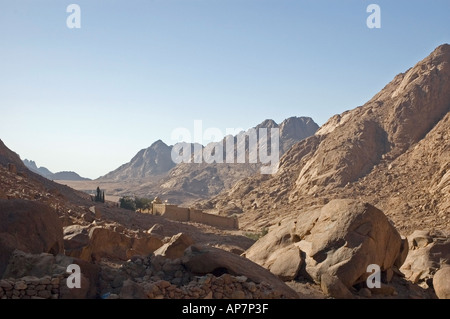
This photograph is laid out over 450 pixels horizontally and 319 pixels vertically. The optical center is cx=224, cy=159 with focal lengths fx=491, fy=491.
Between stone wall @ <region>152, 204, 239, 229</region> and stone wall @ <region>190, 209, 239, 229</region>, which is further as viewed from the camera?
stone wall @ <region>190, 209, 239, 229</region>

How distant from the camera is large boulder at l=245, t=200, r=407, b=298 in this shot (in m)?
11.0

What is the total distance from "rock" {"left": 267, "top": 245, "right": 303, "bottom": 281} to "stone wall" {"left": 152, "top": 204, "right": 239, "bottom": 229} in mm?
20826

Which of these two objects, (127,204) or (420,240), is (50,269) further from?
(127,204)

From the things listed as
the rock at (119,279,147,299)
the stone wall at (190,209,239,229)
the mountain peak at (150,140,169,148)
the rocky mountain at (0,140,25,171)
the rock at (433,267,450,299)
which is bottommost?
the stone wall at (190,209,239,229)

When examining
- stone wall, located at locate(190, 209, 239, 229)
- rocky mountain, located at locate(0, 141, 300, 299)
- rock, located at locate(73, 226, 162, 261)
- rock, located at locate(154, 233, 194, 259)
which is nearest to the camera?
rocky mountain, located at locate(0, 141, 300, 299)

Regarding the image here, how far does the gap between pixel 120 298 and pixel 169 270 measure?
1.90 meters

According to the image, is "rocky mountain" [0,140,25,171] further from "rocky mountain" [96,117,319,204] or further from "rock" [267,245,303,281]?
"rocky mountain" [96,117,319,204]

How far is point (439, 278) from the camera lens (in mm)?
12422

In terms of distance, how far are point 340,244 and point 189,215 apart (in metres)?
22.6

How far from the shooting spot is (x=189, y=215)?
110ft

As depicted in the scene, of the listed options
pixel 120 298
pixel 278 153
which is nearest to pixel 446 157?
pixel 120 298

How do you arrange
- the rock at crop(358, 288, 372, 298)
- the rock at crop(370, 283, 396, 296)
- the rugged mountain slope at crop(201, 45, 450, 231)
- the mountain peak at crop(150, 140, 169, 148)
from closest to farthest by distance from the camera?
1. the rock at crop(358, 288, 372, 298)
2. the rock at crop(370, 283, 396, 296)
3. the rugged mountain slope at crop(201, 45, 450, 231)
4. the mountain peak at crop(150, 140, 169, 148)

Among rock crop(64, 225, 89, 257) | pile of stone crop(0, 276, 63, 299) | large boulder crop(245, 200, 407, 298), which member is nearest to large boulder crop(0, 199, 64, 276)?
rock crop(64, 225, 89, 257)

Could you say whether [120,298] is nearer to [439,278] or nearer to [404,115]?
[439,278]
